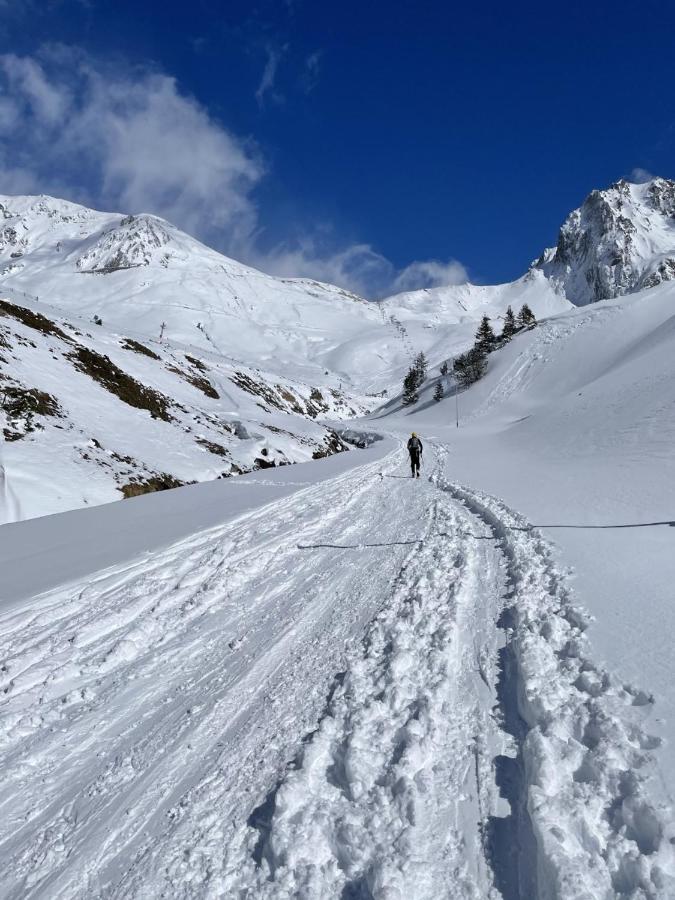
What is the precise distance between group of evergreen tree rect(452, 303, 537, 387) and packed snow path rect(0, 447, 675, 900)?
218 ft

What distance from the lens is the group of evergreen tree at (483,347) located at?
68.9 meters

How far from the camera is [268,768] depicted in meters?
3.06

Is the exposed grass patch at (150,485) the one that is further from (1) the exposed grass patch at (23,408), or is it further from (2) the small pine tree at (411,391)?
(2) the small pine tree at (411,391)

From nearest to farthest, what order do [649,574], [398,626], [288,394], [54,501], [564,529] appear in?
[398,626] < [649,574] < [564,529] < [54,501] < [288,394]

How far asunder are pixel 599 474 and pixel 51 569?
1417cm

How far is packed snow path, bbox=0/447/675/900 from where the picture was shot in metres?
2.35

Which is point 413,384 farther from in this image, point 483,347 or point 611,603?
point 611,603

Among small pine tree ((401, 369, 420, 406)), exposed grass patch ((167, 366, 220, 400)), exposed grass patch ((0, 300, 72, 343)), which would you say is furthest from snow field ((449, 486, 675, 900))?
small pine tree ((401, 369, 420, 406))

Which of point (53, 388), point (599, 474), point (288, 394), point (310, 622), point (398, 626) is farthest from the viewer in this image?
point (288, 394)

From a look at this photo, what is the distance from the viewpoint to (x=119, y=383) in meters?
23.6

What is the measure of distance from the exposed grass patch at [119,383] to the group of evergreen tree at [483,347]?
2080 inches

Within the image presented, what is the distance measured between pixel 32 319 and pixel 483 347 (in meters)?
64.9

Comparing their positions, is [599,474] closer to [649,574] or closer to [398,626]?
[649,574]

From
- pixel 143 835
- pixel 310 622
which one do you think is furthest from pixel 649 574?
pixel 143 835
